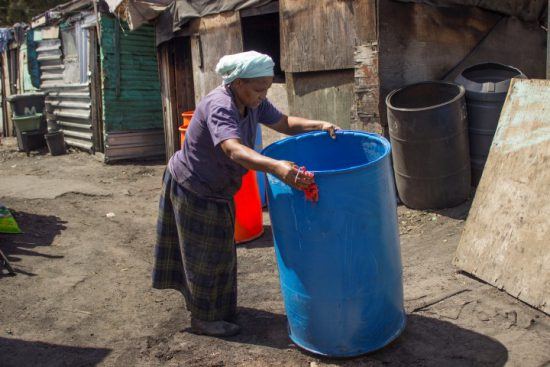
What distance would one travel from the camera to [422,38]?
561cm

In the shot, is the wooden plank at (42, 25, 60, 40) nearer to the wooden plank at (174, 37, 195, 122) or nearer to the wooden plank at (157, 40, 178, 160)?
the wooden plank at (157, 40, 178, 160)

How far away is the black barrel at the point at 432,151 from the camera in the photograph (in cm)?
500

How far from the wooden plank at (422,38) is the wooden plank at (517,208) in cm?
187

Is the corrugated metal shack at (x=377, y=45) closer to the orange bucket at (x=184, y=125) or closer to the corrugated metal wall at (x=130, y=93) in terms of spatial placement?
the orange bucket at (x=184, y=125)

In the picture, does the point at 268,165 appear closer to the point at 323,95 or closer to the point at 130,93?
the point at 323,95

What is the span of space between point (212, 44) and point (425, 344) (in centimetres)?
562

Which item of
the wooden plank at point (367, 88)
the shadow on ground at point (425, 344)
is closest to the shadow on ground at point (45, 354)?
the shadow on ground at point (425, 344)

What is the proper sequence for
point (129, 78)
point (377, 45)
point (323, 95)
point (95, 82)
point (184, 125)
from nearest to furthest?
point (377, 45) → point (184, 125) → point (323, 95) → point (129, 78) → point (95, 82)

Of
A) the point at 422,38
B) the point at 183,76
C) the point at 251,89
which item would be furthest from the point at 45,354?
the point at 183,76

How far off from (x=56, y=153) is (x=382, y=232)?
397 inches

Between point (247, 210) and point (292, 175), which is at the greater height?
point (292, 175)

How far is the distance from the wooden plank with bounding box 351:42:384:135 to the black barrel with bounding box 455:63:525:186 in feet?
2.55

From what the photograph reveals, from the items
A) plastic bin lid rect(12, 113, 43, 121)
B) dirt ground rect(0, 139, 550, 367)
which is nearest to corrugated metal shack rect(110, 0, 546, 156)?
dirt ground rect(0, 139, 550, 367)

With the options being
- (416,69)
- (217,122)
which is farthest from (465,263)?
(416,69)
